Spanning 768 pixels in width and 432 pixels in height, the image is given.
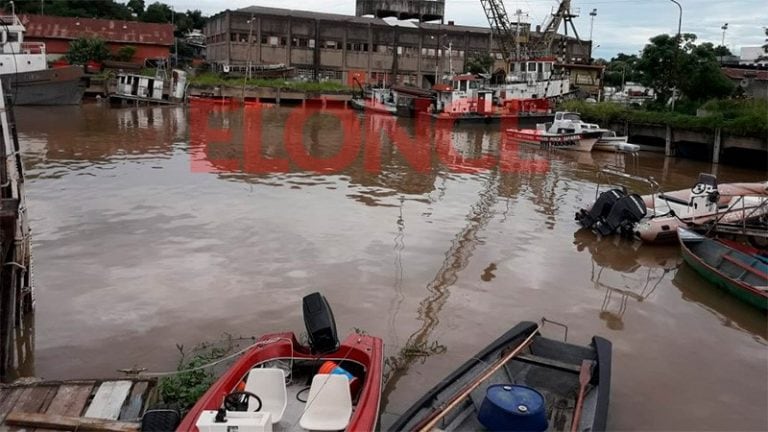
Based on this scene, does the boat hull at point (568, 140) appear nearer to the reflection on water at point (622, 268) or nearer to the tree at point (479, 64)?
the reflection on water at point (622, 268)

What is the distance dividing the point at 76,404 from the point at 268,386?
6.43 ft

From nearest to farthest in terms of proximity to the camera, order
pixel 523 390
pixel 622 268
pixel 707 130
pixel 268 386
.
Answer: pixel 523 390 < pixel 268 386 < pixel 622 268 < pixel 707 130

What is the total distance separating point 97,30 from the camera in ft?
194

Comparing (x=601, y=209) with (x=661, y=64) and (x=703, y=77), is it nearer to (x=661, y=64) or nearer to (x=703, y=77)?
(x=703, y=77)

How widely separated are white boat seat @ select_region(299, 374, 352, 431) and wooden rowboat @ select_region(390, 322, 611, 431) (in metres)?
0.56

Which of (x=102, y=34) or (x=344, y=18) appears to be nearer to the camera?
(x=102, y=34)

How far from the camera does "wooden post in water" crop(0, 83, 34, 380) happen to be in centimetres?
753

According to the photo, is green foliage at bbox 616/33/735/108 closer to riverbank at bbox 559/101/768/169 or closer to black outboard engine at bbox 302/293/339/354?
riverbank at bbox 559/101/768/169

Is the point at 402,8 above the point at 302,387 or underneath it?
above

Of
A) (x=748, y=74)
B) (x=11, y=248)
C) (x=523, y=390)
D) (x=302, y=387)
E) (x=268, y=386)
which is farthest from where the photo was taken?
(x=748, y=74)

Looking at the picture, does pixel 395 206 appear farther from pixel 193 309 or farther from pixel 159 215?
pixel 193 309

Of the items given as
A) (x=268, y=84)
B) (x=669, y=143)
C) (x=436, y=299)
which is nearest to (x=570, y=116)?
(x=669, y=143)

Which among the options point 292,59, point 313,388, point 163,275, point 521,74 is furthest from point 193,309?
point 292,59

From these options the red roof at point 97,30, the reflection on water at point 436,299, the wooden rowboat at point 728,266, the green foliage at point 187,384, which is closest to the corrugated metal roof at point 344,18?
the red roof at point 97,30
